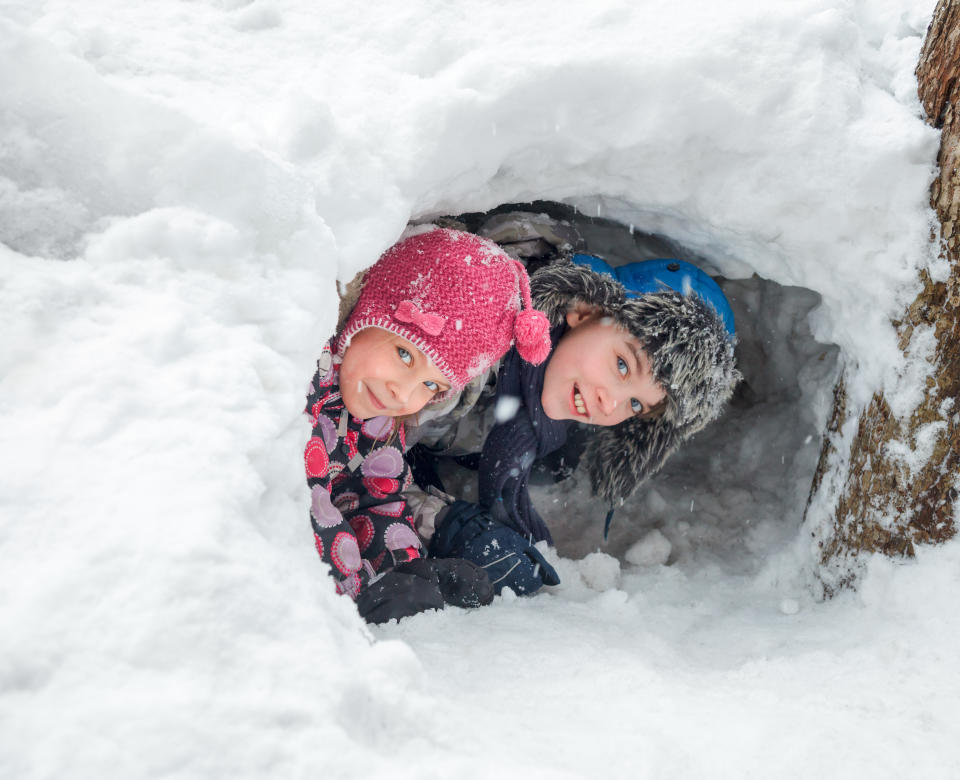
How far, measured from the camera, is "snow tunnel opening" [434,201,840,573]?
2.25 m

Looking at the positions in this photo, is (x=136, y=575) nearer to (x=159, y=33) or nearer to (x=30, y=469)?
(x=30, y=469)

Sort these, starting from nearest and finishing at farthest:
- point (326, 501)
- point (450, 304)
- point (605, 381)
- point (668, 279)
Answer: point (450, 304) → point (326, 501) → point (605, 381) → point (668, 279)

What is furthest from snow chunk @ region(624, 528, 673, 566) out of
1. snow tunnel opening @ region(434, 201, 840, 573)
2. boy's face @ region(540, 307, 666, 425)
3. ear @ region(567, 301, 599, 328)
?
ear @ region(567, 301, 599, 328)

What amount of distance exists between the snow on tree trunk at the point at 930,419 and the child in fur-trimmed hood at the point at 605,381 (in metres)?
0.44

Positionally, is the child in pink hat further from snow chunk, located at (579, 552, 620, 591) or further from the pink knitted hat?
snow chunk, located at (579, 552, 620, 591)

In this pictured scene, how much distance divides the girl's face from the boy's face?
42cm

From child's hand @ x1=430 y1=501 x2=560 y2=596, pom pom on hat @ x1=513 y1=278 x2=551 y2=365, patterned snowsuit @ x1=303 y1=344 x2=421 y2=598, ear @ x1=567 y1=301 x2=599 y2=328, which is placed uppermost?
pom pom on hat @ x1=513 y1=278 x2=551 y2=365

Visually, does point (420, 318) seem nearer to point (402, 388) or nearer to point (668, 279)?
point (402, 388)

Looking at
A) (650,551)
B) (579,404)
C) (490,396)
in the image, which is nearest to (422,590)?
(579,404)

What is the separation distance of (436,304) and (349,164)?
43 cm

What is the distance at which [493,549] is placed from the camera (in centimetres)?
198

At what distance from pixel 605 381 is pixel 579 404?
11 centimetres

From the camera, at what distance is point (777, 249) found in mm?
1799

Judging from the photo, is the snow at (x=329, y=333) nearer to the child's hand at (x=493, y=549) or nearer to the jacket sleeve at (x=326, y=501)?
the child's hand at (x=493, y=549)
